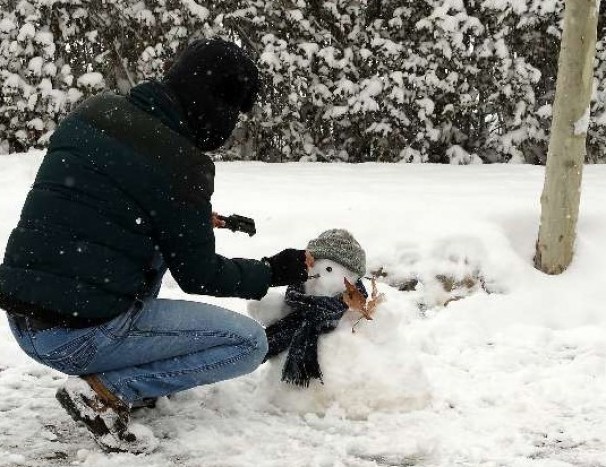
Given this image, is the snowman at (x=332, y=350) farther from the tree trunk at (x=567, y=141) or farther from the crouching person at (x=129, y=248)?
the tree trunk at (x=567, y=141)

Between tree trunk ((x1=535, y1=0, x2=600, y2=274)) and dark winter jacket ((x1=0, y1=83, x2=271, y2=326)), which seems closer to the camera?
dark winter jacket ((x1=0, y1=83, x2=271, y2=326))

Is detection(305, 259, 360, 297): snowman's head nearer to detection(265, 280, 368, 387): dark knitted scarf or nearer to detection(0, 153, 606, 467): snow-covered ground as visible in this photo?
detection(265, 280, 368, 387): dark knitted scarf

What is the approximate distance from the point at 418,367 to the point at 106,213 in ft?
5.35

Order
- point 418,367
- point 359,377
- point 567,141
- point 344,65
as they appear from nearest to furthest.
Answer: point 359,377 < point 418,367 < point 567,141 < point 344,65

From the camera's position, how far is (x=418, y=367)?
3.19 metres

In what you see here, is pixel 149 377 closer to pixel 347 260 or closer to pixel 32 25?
pixel 347 260

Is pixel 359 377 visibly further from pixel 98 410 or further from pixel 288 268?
pixel 98 410

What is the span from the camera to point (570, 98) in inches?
177

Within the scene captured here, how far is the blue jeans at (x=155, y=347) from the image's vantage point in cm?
246

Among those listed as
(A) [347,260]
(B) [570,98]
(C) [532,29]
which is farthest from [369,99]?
(A) [347,260]

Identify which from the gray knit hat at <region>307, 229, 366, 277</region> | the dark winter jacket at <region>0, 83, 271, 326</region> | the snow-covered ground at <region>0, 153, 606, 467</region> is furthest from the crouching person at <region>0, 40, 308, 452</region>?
the gray knit hat at <region>307, 229, 366, 277</region>

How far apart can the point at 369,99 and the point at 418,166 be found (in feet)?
3.57

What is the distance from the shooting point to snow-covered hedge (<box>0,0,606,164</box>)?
319 inches

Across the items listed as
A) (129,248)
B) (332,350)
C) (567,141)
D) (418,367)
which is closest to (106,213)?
(129,248)
